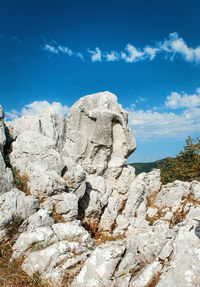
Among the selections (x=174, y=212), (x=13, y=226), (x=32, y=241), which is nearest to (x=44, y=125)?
(x=13, y=226)

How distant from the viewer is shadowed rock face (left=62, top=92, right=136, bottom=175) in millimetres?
13477

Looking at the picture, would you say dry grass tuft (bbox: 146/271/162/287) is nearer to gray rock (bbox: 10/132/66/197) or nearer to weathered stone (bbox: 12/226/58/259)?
weathered stone (bbox: 12/226/58/259)

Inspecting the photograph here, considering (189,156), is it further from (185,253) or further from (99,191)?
(185,253)

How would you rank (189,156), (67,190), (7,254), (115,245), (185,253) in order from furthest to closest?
(189,156), (67,190), (7,254), (115,245), (185,253)

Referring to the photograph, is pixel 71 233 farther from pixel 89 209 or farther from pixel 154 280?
pixel 89 209

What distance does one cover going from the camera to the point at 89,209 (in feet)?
37.7

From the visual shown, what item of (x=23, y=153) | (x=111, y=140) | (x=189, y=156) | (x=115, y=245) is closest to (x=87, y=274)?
(x=115, y=245)

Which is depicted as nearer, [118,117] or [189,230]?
[189,230]

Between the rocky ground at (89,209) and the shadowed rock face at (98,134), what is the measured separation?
71 mm

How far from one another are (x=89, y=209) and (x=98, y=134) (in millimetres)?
4936

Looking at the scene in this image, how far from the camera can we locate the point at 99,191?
12555mm

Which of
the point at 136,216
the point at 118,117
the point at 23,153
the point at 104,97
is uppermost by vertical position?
the point at 104,97

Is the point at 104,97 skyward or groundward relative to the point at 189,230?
skyward

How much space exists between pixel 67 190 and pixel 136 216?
5.32 m
